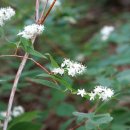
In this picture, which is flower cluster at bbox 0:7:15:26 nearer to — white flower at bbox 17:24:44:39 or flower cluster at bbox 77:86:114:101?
white flower at bbox 17:24:44:39

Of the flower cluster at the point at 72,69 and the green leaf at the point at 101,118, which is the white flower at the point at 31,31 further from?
the green leaf at the point at 101,118

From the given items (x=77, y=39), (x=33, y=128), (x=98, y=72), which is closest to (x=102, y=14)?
(x=77, y=39)

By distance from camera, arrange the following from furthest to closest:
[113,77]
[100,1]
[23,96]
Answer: [100,1] < [23,96] < [113,77]

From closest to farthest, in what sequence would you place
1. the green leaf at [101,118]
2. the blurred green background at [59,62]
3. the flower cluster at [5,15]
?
the green leaf at [101,118] → the flower cluster at [5,15] → the blurred green background at [59,62]

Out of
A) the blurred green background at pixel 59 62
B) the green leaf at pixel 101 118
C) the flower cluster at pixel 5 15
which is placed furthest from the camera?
the blurred green background at pixel 59 62

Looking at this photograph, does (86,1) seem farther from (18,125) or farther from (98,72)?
(18,125)

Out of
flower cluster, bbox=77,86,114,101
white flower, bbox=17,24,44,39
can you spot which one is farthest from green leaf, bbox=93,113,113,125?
white flower, bbox=17,24,44,39

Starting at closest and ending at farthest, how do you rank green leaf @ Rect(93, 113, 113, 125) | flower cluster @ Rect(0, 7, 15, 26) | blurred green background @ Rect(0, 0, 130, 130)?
1. green leaf @ Rect(93, 113, 113, 125)
2. flower cluster @ Rect(0, 7, 15, 26)
3. blurred green background @ Rect(0, 0, 130, 130)

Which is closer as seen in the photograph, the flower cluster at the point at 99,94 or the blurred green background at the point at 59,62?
the flower cluster at the point at 99,94

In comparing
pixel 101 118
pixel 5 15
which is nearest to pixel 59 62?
pixel 5 15

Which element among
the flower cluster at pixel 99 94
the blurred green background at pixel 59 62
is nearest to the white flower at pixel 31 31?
the blurred green background at pixel 59 62

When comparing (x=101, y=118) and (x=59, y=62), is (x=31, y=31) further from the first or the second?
(x=59, y=62)
